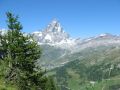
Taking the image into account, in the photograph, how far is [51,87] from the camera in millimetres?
87125

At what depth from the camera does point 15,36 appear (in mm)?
43781

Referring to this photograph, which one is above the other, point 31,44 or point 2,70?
point 31,44

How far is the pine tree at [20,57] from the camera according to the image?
130 feet

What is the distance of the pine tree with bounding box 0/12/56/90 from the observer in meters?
39.5

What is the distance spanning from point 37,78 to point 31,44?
4.87 metres

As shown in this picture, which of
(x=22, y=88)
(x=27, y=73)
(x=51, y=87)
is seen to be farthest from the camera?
(x=51, y=87)

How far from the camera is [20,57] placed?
4141cm

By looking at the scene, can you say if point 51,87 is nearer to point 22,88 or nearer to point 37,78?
point 37,78

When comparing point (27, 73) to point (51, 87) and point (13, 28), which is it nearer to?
point (13, 28)

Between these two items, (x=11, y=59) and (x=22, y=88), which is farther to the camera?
(x=11, y=59)

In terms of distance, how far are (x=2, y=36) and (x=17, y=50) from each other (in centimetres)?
453

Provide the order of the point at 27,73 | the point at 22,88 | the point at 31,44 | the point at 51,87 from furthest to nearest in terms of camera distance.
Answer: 1. the point at 51,87
2. the point at 31,44
3. the point at 27,73
4. the point at 22,88

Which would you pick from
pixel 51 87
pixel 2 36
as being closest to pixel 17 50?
pixel 2 36

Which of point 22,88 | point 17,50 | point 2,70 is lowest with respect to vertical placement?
point 22,88
